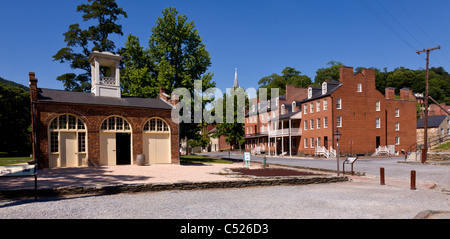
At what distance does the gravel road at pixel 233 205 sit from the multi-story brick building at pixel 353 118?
2961 centimetres

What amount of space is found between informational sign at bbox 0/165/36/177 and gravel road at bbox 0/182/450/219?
2.72ft

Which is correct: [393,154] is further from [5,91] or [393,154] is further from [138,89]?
[5,91]

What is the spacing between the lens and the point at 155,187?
11.8 m

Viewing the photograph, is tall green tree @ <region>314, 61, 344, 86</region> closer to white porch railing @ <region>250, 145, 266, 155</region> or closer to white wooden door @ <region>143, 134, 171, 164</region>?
white porch railing @ <region>250, 145, 266, 155</region>

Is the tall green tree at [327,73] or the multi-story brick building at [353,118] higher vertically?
the tall green tree at [327,73]

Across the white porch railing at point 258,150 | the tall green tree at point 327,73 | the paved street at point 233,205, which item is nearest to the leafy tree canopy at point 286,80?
the tall green tree at point 327,73

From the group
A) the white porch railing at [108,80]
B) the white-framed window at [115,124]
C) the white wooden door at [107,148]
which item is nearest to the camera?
the white wooden door at [107,148]

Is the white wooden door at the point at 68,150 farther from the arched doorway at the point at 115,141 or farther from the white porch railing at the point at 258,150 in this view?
the white porch railing at the point at 258,150

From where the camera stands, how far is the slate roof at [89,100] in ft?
65.4

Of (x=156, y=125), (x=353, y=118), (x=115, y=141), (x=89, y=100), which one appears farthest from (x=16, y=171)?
(x=353, y=118)

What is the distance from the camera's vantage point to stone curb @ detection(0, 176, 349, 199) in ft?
33.1

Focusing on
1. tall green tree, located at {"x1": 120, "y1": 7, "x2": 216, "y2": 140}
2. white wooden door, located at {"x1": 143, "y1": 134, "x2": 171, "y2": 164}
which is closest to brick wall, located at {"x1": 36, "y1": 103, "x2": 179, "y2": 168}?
white wooden door, located at {"x1": 143, "y1": 134, "x2": 171, "y2": 164}

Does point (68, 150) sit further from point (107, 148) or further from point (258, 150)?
point (258, 150)
